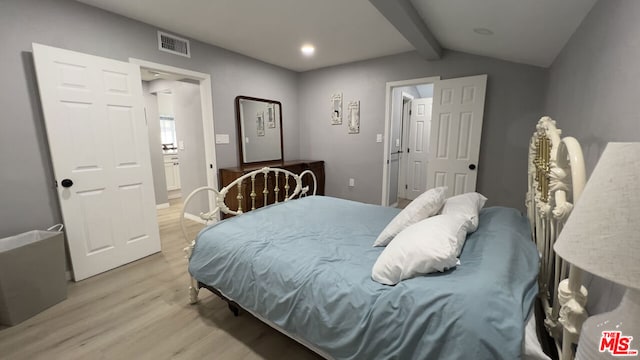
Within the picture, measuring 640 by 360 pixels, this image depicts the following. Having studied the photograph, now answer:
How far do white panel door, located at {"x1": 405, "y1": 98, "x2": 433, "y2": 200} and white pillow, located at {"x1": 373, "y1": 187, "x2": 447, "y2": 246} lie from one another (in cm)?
367

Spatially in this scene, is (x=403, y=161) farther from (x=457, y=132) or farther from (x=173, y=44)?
(x=173, y=44)

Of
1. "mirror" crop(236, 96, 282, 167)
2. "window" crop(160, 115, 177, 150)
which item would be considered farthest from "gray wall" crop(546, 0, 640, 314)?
"window" crop(160, 115, 177, 150)

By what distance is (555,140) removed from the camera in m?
1.11

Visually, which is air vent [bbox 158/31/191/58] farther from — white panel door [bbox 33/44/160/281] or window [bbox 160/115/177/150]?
window [bbox 160/115/177/150]

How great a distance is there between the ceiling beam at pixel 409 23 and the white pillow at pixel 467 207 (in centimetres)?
138

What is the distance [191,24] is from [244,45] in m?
0.70

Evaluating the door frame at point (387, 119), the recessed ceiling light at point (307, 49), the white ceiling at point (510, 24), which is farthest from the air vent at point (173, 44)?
the door frame at point (387, 119)

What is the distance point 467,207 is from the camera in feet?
5.25

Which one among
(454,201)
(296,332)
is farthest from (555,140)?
(296,332)

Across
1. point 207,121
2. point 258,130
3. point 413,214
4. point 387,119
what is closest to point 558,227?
point 413,214

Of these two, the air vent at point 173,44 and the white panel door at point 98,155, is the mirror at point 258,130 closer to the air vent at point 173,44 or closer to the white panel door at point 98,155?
the air vent at point 173,44

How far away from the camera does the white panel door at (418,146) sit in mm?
5148

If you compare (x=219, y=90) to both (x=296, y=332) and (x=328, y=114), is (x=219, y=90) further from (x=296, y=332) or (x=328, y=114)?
(x=296, y=332)

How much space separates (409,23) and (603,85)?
132 cm
